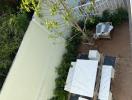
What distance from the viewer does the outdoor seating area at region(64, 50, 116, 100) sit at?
644cm

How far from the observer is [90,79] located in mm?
6508

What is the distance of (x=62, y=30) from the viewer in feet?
25.2

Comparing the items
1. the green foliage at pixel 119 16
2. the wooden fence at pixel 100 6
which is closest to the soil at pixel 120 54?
the green foliage at pixel 119 16

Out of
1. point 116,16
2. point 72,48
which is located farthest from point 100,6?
point 72,48

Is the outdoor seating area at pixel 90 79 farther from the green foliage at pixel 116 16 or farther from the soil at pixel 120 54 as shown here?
the green foliage at pixel 116 16

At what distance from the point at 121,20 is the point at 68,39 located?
171 centimetres

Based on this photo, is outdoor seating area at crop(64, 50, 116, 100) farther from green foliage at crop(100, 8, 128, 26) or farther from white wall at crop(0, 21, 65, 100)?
green foliage at crop(100, 8, 128, 26)

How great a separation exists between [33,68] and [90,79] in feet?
5.02

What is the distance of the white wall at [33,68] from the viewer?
19.8ft

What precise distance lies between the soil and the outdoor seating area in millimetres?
249

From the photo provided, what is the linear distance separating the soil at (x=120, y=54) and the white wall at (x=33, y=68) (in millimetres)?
1151

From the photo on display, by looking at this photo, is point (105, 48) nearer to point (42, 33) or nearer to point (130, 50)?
point (130, 50)

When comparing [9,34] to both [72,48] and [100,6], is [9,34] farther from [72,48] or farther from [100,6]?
[100,6]

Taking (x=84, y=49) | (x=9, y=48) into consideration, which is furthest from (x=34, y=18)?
(x=84, y=49)
